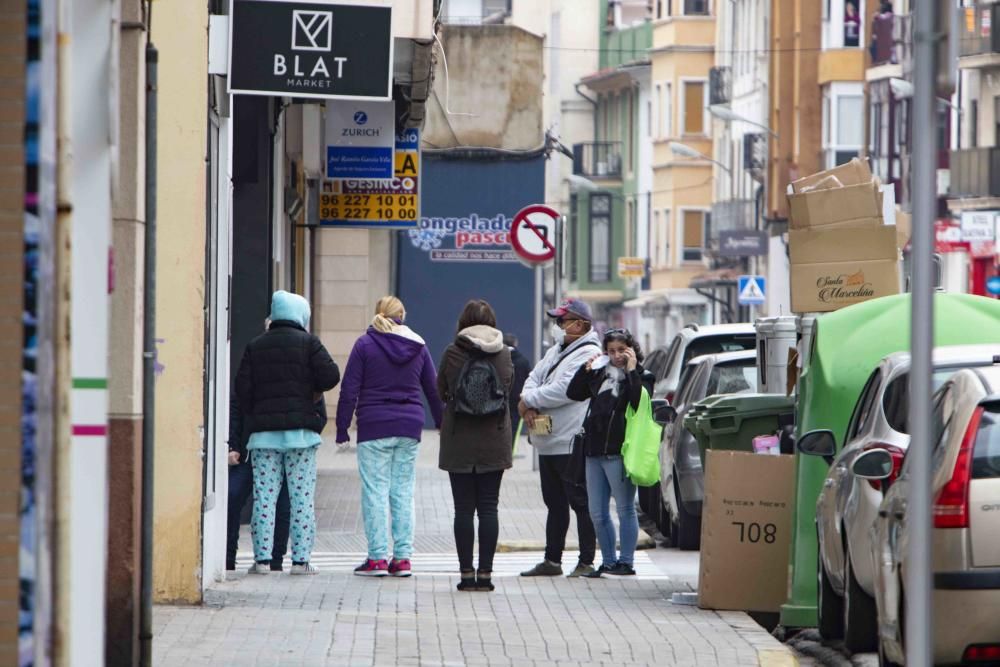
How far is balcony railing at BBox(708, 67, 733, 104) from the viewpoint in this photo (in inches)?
3155

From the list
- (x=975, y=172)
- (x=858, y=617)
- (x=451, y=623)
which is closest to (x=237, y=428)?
(x=451, y=623)

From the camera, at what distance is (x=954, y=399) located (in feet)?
30.1

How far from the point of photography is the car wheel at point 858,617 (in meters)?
10.5

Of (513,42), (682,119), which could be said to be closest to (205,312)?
(513,42)

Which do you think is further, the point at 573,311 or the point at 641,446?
the point at 573,311

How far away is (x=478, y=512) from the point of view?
13.7 metres

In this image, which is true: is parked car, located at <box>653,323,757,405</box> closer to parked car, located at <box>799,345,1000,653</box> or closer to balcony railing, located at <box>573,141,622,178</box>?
parked car, located at <box>799,345,1000,653</box>

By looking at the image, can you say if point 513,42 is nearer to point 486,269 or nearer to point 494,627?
point 486,269

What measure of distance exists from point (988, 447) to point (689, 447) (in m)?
9.14

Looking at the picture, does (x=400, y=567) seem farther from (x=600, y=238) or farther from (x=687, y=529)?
(x=600, y=238)

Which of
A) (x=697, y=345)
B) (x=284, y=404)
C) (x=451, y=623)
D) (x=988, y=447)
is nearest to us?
(x=988, y=447)

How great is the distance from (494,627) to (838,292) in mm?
4612

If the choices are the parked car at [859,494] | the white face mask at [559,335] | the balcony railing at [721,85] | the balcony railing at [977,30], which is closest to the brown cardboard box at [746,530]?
the parked car at [859,494]

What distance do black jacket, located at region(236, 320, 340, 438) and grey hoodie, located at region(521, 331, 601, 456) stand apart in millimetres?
1302
